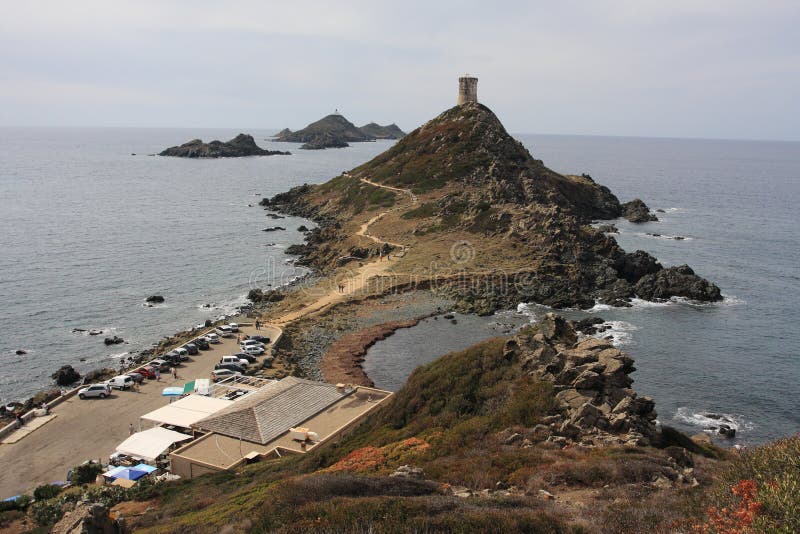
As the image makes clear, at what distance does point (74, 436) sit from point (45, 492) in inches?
326

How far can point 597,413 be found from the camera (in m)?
20.5

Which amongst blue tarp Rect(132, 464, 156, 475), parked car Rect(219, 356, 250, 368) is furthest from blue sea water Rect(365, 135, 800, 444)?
blue tarp Rect(132, 464, 156, 475)

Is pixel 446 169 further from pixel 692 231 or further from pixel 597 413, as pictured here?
pixel 597 413

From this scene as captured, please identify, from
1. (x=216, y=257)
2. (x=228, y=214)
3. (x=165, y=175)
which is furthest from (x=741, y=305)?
(x=165, y=175)

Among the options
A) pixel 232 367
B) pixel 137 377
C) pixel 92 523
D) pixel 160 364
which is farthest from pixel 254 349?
pixel 92 523

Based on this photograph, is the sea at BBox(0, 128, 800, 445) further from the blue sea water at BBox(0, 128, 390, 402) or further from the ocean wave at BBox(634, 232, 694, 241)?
the ocean wave at BBox(634, 232, 694, 241)

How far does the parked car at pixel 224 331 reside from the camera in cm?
4962

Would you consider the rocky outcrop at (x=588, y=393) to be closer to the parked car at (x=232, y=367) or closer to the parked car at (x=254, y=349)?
the parked car at (x=232, y=367)

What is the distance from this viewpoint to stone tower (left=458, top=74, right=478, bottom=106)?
12769cm

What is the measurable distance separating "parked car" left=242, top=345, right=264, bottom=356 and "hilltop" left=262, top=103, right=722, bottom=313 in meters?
21.8

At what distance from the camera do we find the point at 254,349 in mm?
46062

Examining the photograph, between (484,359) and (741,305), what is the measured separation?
44331mm

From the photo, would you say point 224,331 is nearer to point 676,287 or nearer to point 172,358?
point 172,358

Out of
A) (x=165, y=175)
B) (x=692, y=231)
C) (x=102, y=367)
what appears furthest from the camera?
(x=165, y=175)
